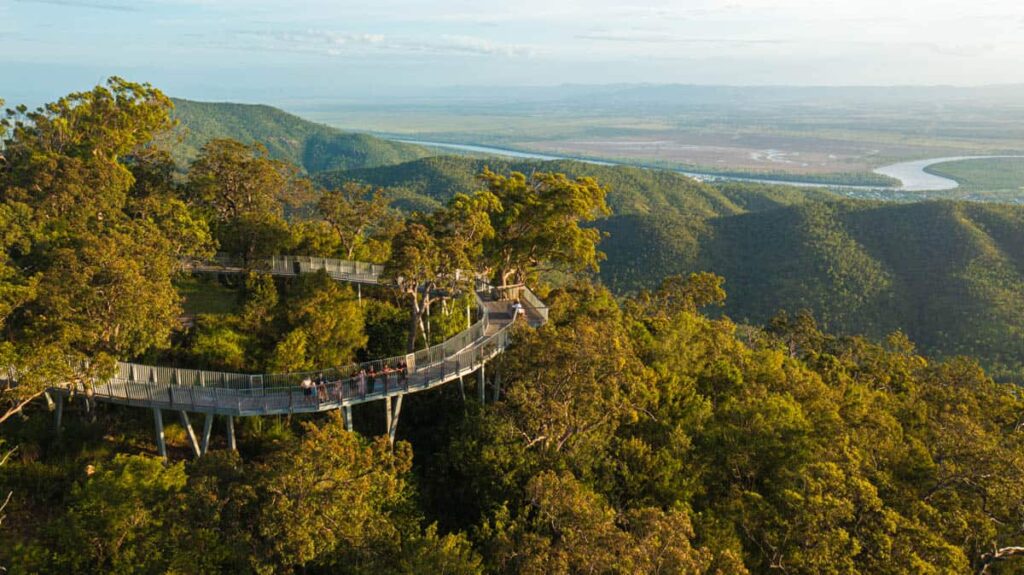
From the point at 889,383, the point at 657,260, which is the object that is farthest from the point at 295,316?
the point at 657,260

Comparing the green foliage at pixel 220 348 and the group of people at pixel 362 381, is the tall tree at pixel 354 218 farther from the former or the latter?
the group of people at pixel 362 381

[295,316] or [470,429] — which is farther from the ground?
[295,316]

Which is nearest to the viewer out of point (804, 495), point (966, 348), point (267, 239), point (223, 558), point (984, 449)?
point (223, 558)

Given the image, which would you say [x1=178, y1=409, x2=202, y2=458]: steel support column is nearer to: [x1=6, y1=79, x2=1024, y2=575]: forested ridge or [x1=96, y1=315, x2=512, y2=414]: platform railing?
[x1=96, y1=315, x2=512, y2=414]: platform railing

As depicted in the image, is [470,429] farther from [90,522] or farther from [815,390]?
[815,390]

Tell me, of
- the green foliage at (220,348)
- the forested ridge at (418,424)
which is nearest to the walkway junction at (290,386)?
the forested ridge at (418,424)

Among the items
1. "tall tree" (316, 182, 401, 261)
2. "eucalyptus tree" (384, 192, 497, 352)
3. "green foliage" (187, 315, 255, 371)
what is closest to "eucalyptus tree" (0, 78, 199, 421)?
"green foliage" (187, 315, 255, 371)
